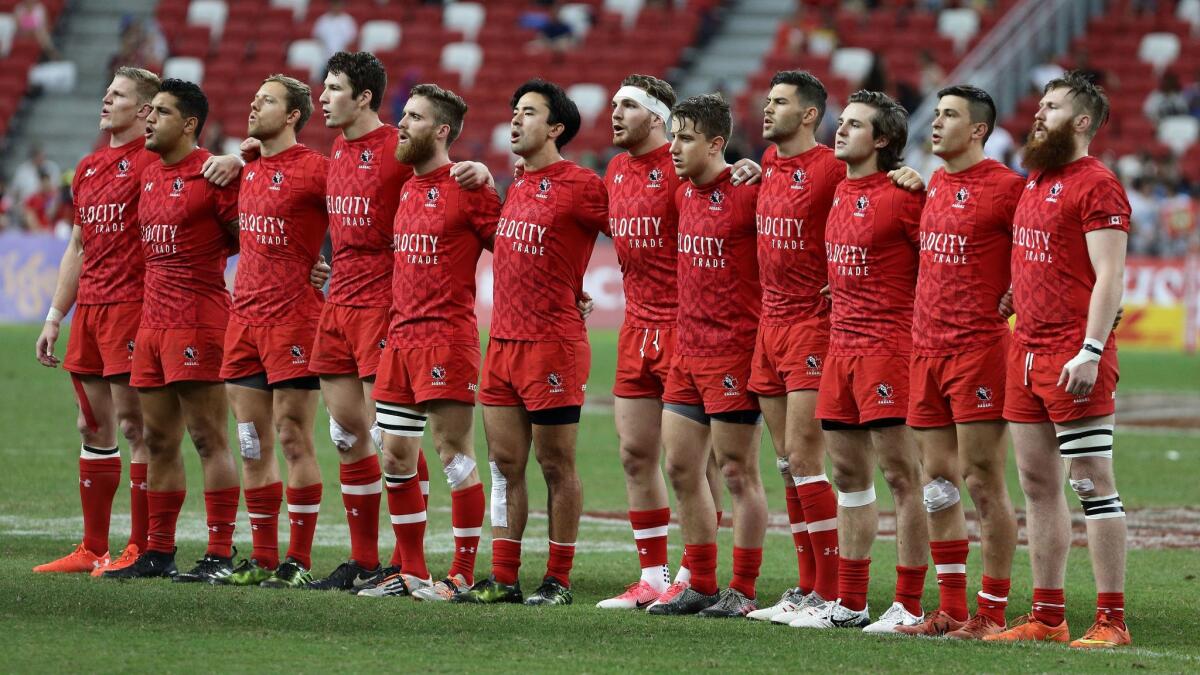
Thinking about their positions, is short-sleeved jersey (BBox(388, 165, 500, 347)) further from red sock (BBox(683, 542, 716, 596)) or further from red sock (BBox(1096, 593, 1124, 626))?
red sock (BBox(1096, 593, 1124, 626))

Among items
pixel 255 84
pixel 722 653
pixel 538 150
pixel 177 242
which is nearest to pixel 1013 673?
pixel 722 653

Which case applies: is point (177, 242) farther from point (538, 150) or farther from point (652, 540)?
point (652, 540)

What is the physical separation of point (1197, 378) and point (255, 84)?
61.7 feet

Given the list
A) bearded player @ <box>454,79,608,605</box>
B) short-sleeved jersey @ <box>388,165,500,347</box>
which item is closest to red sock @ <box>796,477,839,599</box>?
bearded player @ <box>454,79,608,605</box>

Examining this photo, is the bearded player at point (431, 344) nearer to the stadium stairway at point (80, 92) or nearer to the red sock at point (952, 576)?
the red sock at point (952, 576)

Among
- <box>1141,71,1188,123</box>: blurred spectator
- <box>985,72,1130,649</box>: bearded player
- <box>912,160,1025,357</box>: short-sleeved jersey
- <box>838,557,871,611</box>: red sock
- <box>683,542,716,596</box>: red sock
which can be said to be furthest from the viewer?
<box>1141,71,1188,123</box>: blurred spectator

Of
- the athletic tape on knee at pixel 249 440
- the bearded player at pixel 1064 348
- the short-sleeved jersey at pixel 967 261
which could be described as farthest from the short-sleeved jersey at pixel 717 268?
the athletic tape on knee at pixel 249 440

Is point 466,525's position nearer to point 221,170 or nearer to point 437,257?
point 437,257

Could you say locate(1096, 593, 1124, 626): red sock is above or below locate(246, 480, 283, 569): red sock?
below

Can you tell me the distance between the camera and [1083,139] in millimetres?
7984

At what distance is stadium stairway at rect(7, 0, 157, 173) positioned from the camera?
113ft

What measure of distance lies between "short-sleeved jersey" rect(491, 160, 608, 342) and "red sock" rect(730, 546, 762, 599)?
4.49ft

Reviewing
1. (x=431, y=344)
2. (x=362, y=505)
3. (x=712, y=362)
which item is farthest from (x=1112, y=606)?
(x=362, y=505)

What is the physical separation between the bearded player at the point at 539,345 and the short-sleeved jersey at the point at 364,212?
668 mm
